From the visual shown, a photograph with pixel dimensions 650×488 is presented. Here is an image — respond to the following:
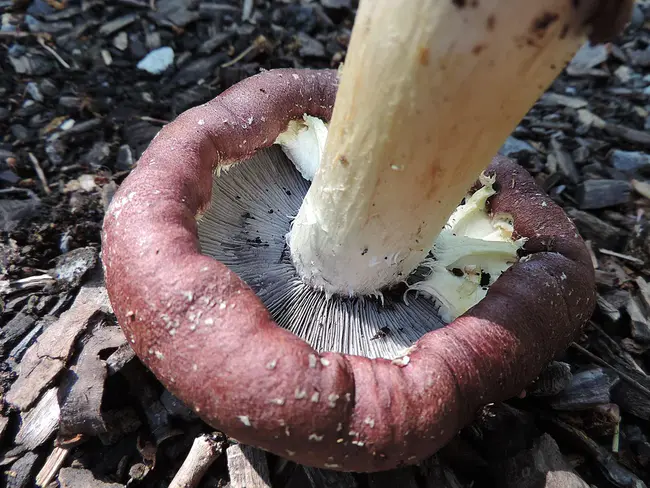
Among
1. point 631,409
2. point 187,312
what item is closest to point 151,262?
point 187,312

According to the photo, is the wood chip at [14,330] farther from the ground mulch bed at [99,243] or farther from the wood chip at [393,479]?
the wood chip at [393,479]

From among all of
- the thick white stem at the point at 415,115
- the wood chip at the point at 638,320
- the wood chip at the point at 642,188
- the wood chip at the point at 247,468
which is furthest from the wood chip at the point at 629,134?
the wood chip at the point at 247,468

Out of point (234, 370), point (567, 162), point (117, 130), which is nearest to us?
point (234, 370)

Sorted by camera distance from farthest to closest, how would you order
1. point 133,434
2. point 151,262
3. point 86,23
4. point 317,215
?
point 86,23
point 133,434
point 317,215
point 151,262

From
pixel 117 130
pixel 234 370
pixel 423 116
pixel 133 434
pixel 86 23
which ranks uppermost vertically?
pixel 423 116

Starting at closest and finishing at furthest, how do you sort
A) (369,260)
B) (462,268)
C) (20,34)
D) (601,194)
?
(369,260) < (462,268) < (601,194) < (20,34)

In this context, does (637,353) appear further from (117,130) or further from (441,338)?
(117,130)

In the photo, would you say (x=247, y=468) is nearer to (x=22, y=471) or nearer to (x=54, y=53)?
(x=22, y=471)

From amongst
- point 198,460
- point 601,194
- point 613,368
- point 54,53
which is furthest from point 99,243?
point 601,194
